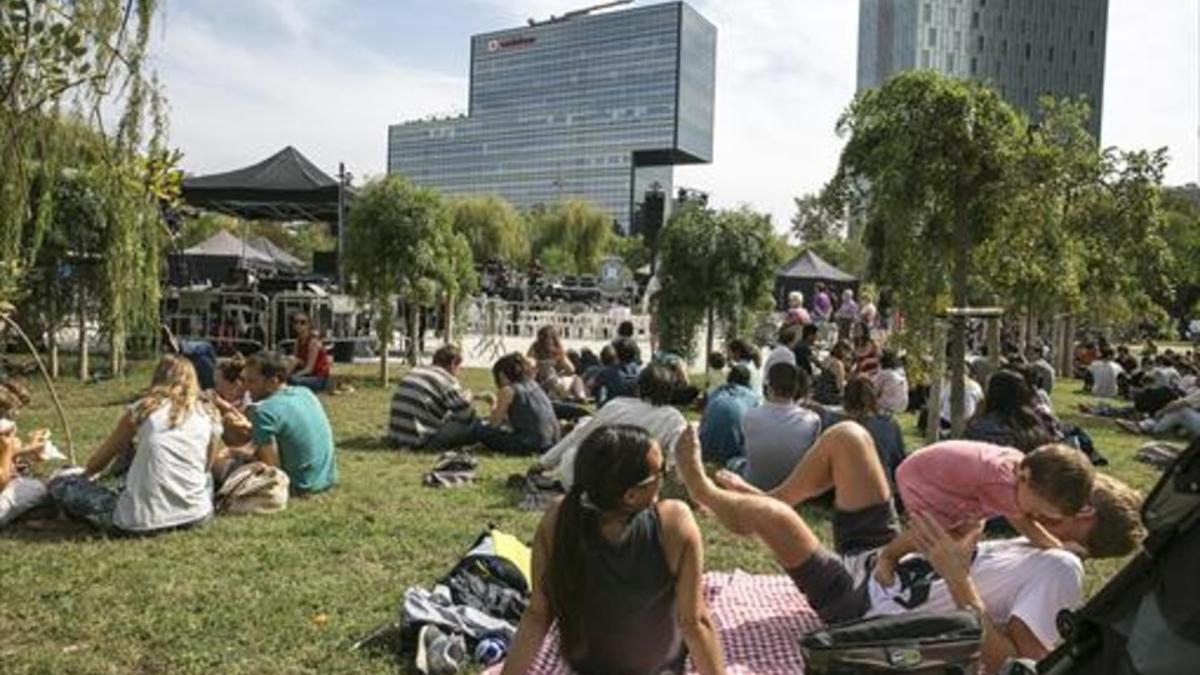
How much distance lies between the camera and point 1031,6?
84.0 ft

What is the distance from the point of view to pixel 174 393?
6531mm

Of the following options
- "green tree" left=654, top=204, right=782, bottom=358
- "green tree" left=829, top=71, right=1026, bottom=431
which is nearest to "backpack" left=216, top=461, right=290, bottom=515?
"green tree" left=829, top=71, right=1026, bottom=431

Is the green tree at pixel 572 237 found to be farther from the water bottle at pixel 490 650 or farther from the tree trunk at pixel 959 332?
the water bottle at pixel 490 650

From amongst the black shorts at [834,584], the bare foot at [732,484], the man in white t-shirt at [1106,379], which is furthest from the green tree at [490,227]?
the black shorts at [834,584]

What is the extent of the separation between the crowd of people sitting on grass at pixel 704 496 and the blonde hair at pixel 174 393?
0.6 inches

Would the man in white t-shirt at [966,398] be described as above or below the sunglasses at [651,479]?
below

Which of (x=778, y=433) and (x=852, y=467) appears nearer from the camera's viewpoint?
(x=852, y=467)

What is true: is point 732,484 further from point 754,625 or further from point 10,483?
point 10,483

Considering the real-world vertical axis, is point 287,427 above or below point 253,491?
above

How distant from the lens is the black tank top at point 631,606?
11.3 ft

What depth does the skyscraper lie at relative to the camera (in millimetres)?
22203

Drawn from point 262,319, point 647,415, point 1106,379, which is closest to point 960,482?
point 647,415

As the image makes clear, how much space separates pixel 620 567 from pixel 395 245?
36.3 ft

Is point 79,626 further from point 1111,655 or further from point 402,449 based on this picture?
point 402,449
